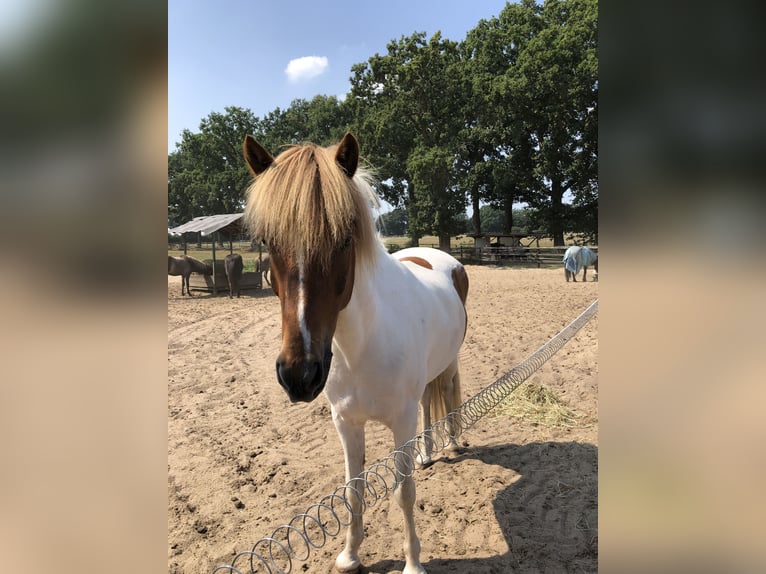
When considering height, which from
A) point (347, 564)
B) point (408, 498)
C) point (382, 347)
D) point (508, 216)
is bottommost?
point (347, 564)

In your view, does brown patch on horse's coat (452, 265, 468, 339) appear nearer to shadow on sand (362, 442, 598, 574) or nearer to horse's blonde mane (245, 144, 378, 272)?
shadow on sand (362, 442, 598, 574)

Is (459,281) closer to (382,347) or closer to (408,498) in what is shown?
(382,347)

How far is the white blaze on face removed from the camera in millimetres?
1480

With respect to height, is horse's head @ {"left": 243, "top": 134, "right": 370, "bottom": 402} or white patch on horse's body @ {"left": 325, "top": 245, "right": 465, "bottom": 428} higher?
horse's head @ {"left": 243, "top": 134, "right": 370, "bottom": 402}

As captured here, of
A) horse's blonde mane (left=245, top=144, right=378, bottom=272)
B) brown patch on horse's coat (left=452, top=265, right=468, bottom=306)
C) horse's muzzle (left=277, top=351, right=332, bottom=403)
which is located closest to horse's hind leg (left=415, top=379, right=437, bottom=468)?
brown patch on horse's coat (left=452, top=265, right=468, bottom=306)

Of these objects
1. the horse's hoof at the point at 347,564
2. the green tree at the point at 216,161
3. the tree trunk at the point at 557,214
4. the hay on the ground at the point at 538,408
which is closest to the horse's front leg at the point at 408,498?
the horse's hoof at the point at 347,564

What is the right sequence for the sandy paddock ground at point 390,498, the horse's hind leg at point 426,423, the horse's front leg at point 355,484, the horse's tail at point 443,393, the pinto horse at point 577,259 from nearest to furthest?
the horse's front leg at point 355,484 → the sandy paddock ground at point 390,498 → the horse's hind leg at point 426,423 → the horse's tail at point 443,393 → the pinto horse at point 577,259

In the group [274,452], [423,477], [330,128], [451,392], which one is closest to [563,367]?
[451,392]

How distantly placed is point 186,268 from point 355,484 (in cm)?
1252

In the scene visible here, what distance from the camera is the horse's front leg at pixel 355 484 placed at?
2332mm

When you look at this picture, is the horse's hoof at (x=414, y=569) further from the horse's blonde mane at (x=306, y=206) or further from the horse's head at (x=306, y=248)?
the horse's blonde mane at (x=306, y=206)

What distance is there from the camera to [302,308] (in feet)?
4.93

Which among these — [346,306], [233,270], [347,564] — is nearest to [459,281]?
[346,306]
